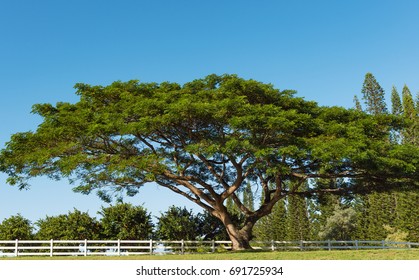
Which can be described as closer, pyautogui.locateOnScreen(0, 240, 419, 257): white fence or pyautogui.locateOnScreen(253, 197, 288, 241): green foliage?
pyautogui.locateOnScreen(0, 240, 419, 257): white fence

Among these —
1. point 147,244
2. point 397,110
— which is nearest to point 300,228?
A: point 397,110

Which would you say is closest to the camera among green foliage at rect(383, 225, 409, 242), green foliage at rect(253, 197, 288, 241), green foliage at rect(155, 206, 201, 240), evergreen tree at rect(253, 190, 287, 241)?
green foliage at rect(155, 206, 201, 240)

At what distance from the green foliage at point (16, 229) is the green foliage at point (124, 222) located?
468 centimetres

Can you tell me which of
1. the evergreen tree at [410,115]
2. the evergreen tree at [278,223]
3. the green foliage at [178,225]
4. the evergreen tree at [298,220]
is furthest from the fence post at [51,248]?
the evergreen tree at [278,223]

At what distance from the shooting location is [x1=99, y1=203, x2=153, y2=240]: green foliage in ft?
92.9

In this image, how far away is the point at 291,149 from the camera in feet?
66.0

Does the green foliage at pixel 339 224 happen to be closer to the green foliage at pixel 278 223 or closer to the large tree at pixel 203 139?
the green foliage at pixel 278 223

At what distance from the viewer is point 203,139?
22250mm

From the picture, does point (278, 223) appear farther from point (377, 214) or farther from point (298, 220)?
point (377, 214)

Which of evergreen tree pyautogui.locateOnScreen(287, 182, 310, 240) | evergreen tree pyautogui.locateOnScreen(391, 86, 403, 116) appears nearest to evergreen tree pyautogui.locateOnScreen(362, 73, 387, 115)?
evergreen tree pyautogui.locateOnScreen(391, 86, 403, 116)

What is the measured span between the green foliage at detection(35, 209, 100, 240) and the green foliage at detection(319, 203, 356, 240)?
111 ft

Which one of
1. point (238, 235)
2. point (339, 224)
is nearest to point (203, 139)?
point (238, 235)

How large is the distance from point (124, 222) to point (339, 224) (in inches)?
1312

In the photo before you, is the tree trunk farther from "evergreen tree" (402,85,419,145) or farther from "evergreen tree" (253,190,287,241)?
"evergreen tree" (253,190,287,241)
